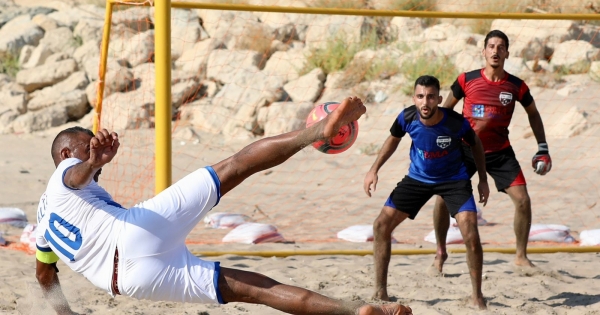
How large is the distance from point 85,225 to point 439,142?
2574 mm

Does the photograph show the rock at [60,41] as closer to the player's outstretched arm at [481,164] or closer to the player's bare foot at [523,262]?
the player's bare foot at [523,262]

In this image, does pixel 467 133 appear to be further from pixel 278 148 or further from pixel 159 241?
pixel 159 241

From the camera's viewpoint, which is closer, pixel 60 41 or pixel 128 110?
pixel 128 110

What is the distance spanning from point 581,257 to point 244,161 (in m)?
4.18

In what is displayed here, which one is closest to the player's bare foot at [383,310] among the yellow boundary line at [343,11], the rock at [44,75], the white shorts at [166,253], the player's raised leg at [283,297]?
the player's raised leg at [283,297]

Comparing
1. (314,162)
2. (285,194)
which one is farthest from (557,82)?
(285,194)

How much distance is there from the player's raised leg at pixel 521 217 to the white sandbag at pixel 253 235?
2.31 metres

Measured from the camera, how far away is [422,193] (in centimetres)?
578

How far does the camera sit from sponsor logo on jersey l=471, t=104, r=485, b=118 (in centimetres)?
656

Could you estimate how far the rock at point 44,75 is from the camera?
48.4 feet

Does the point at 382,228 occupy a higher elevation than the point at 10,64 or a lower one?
lower

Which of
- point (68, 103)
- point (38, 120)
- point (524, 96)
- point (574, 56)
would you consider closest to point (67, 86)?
point (68, 103)

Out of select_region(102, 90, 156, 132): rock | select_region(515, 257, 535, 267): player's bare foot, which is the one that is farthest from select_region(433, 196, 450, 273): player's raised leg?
select_region(102, 90, 156, 132): rock

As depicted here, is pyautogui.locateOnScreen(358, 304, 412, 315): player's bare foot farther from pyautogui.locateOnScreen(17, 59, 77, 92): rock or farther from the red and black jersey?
pyautogui.locateOnScreen(17, 59, 77, 92): rock
